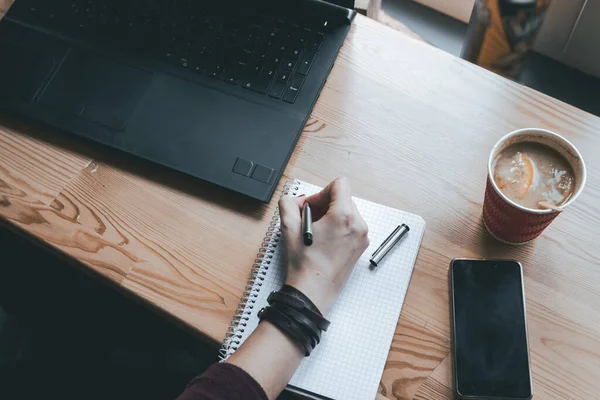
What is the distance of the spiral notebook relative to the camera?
621mm

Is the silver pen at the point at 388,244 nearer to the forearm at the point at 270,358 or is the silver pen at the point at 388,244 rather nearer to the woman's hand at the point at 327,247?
the woman's hand at the point at 327,247

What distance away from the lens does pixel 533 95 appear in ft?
2.49

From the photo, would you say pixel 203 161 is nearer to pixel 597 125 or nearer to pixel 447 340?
pixel 447 340

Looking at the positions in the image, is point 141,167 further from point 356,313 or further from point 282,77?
point 356,313

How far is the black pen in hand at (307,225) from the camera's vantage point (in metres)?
0.65

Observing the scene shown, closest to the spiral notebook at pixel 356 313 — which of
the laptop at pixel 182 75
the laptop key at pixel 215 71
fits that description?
the laptop at pixel 182 75

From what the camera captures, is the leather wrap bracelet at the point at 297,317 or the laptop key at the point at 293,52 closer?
the leather wrap bracelet at the point at 297,317

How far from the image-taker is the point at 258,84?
772mm

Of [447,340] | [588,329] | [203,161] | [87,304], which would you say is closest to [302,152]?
[203,161]

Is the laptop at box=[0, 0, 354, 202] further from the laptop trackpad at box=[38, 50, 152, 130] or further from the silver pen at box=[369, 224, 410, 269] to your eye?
the silver pen at box=[369, 224, 410, 269]

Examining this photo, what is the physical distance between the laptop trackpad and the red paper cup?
1.59 feet

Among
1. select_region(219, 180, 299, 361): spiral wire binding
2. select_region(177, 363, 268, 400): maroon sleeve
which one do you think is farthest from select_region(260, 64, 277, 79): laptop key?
select_region(177, 363, 268, 400): maroon sleeve

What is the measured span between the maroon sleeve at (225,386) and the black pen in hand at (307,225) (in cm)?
16

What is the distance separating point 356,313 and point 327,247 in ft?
0.27
